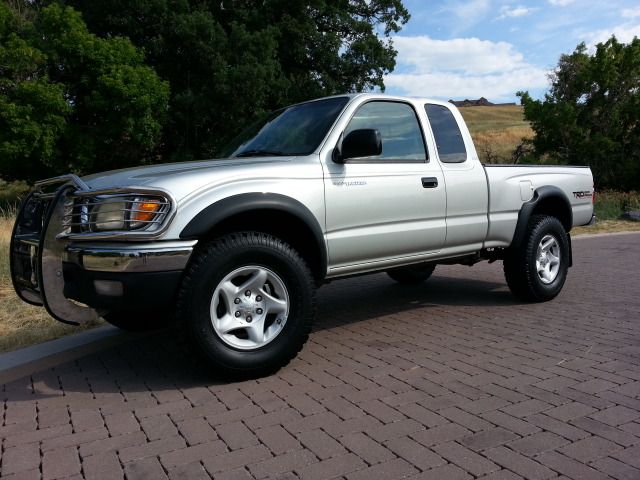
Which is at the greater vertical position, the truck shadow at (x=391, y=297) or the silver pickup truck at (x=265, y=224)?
the silver pickup truck at (x=265, y=224)

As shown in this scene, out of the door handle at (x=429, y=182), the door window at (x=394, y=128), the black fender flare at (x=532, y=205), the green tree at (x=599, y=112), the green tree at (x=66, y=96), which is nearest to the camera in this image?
the door window at (x=394, y=128)

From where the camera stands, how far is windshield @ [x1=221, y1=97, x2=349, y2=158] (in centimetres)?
441

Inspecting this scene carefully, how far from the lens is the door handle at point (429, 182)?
476cm

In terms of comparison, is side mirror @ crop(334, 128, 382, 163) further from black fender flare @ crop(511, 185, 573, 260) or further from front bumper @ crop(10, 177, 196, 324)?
black fender flare @ crop(511, 185, 573, 260)

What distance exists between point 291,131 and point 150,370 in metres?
2.18

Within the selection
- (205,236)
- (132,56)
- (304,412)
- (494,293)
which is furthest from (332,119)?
(132,56)

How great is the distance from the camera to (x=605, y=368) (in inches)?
153

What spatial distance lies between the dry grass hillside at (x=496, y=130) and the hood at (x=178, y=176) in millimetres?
17159

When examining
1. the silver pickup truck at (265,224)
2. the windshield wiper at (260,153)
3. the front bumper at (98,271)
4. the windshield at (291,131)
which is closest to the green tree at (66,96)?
the windshield at (291,131)

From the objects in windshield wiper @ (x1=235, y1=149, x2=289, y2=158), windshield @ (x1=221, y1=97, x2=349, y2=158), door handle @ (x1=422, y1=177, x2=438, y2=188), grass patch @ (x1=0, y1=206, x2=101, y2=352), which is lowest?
grass patch @ (x1=0, y1=206, x2=101, y2=352)

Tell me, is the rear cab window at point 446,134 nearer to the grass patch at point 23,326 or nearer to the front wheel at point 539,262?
the front wheel at point 539,262

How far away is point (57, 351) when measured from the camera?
4.48 meters

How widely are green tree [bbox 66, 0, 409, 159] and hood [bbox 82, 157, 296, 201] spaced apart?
59.9 feet

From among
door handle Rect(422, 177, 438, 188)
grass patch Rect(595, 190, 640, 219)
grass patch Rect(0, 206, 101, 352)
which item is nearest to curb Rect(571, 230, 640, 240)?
grass patch Rect(595, 190, 640, 219)
